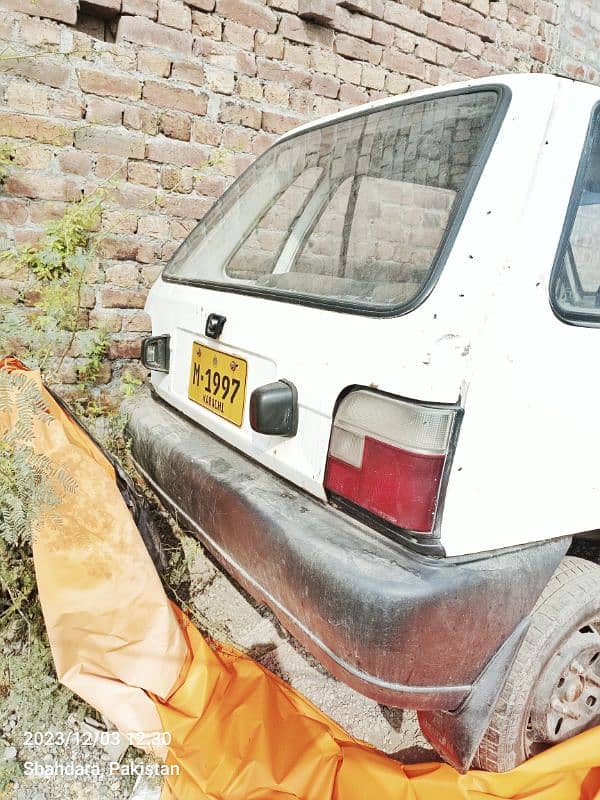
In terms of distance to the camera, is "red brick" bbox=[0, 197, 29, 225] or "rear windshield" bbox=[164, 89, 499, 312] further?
"red brick" bbox=[0, 197, 29, 225]

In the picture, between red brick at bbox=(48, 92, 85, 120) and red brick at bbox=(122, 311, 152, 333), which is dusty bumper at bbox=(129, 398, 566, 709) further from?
red brick at bbox=(48, 92, 85, 120)

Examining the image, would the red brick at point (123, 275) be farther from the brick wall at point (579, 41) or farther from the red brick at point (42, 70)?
the brick wall at point (579, 41)

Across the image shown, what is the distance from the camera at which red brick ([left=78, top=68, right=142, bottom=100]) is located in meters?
2.88

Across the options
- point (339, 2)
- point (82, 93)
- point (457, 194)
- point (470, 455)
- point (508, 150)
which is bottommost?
point (470, 455)

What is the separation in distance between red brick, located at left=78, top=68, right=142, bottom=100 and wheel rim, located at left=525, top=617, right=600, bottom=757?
2.97m

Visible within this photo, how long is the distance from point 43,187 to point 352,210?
1535 mm

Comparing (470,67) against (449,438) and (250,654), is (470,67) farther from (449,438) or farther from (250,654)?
(250,654)

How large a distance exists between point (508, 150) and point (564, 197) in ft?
0.55

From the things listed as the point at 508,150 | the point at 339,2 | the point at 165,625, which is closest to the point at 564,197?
the point at 508,150

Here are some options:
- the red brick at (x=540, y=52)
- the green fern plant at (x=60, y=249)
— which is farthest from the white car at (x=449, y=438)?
the red brick at (x=540, y=52)

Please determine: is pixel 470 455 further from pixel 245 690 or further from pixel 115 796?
pixel 115 796

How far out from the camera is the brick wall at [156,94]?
110 inches

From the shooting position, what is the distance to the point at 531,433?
139 cm

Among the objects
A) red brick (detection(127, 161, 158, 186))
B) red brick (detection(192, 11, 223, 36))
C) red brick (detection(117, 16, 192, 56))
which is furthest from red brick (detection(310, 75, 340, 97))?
red brick (detection(127, 161, 158, 186))
